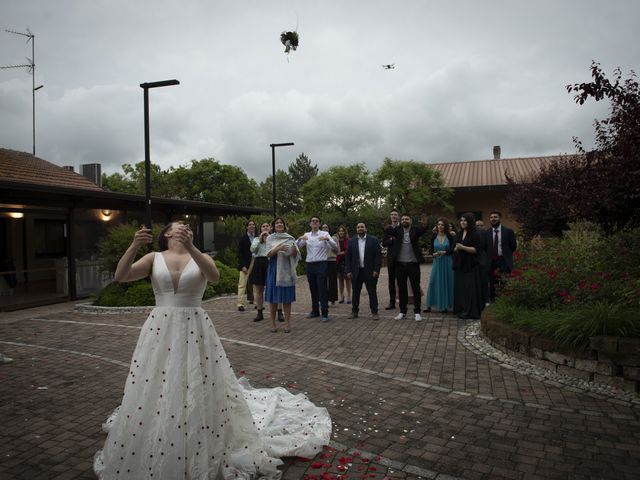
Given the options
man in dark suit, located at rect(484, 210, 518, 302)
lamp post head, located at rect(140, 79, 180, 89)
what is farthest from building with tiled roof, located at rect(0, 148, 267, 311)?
man in dark suit, located at rect(484, 210, 518, 302)

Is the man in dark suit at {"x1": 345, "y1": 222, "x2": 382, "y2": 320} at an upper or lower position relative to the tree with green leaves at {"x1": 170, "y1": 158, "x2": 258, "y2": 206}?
→ lower

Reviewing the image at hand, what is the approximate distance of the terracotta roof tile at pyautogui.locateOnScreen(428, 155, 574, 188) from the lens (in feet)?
112

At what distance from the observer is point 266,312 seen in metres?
10.9

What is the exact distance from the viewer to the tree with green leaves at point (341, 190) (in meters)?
36.8

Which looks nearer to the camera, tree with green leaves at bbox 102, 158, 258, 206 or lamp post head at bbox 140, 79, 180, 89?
lamp post head at bbox 140, 79, 180, 89

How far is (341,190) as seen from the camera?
3688 centimetres

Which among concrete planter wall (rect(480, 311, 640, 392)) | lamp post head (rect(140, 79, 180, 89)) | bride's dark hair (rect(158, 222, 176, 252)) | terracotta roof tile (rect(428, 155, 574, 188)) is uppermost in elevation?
A: terracotta roof tile (rect(428, 155, 574, 188))

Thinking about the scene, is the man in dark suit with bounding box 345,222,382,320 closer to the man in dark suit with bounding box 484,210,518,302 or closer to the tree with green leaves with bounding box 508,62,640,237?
the man in dark suit with bounding box 484,210,518,302

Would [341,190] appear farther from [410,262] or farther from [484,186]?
[410,262]

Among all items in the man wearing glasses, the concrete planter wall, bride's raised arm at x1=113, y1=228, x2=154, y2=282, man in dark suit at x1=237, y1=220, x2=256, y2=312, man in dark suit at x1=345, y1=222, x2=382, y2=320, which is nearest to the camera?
bride's raised arm at x1=113, y1=228, x2=154, y2=282

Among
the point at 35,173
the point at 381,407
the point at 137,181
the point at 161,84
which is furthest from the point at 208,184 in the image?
the point at 381,407

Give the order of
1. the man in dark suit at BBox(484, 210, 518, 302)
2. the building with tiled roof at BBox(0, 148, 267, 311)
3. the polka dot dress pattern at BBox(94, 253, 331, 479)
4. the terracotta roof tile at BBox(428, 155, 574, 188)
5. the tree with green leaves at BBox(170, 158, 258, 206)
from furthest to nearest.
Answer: the tree with green leaves at BBox(170, 158, 258, 206) → the terracotta roof tile at BBox(428, 155, 574, 188) → the building with tiled roof at BBox(0, 148, 267, 311) → the man in dark suit at BBox(484, 210, 518, 302) → the polka dot dress pattern at BBox(94, 253, 331, 479)

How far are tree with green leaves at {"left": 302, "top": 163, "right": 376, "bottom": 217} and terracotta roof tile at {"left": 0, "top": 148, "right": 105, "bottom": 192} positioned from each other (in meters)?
17.9

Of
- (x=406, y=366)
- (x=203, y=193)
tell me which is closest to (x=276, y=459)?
(x=406, y=366)
